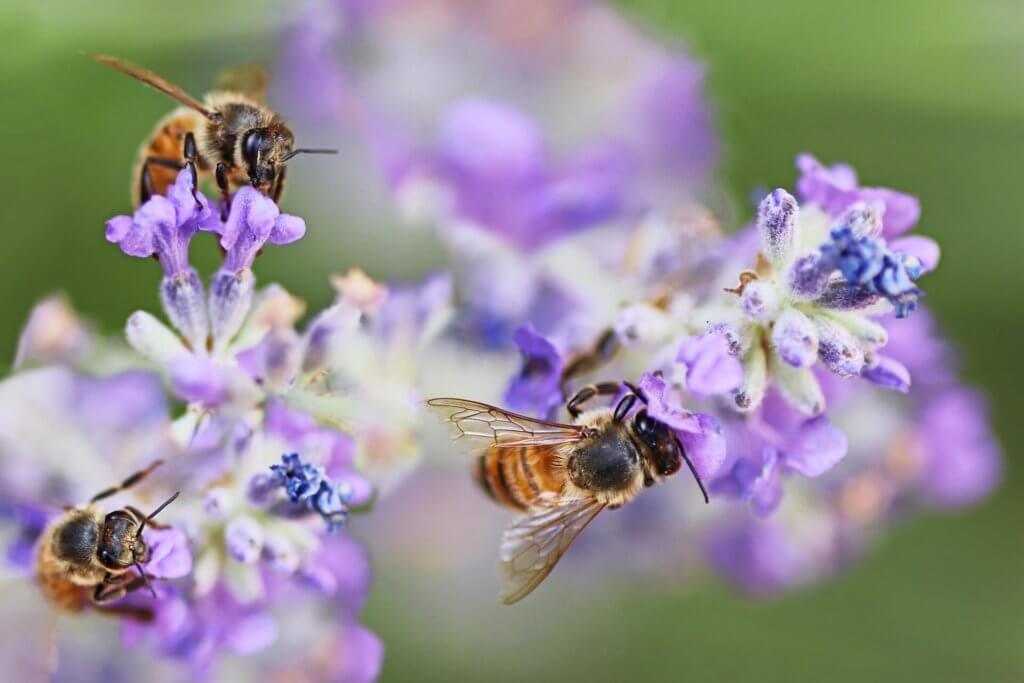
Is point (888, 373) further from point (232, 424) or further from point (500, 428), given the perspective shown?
point (232, 424)

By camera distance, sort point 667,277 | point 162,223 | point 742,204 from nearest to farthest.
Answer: point 162,223 → point 667,277 → point 742,204

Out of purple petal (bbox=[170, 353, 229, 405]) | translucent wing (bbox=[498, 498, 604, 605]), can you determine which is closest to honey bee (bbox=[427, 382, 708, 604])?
translucent wing (bbox=[498, 498, 604, 605])

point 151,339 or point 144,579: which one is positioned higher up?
point 151,339

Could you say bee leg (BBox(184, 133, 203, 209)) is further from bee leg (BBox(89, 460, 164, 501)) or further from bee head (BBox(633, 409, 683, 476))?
bee head (BBox(633, 409, 683, 476))

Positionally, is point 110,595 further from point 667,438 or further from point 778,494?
point 778,494

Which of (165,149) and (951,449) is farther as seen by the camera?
(951,449)

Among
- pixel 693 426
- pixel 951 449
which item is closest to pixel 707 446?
pixel 693 426

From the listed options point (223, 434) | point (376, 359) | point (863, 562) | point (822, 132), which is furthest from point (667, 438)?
point (863, 562)
